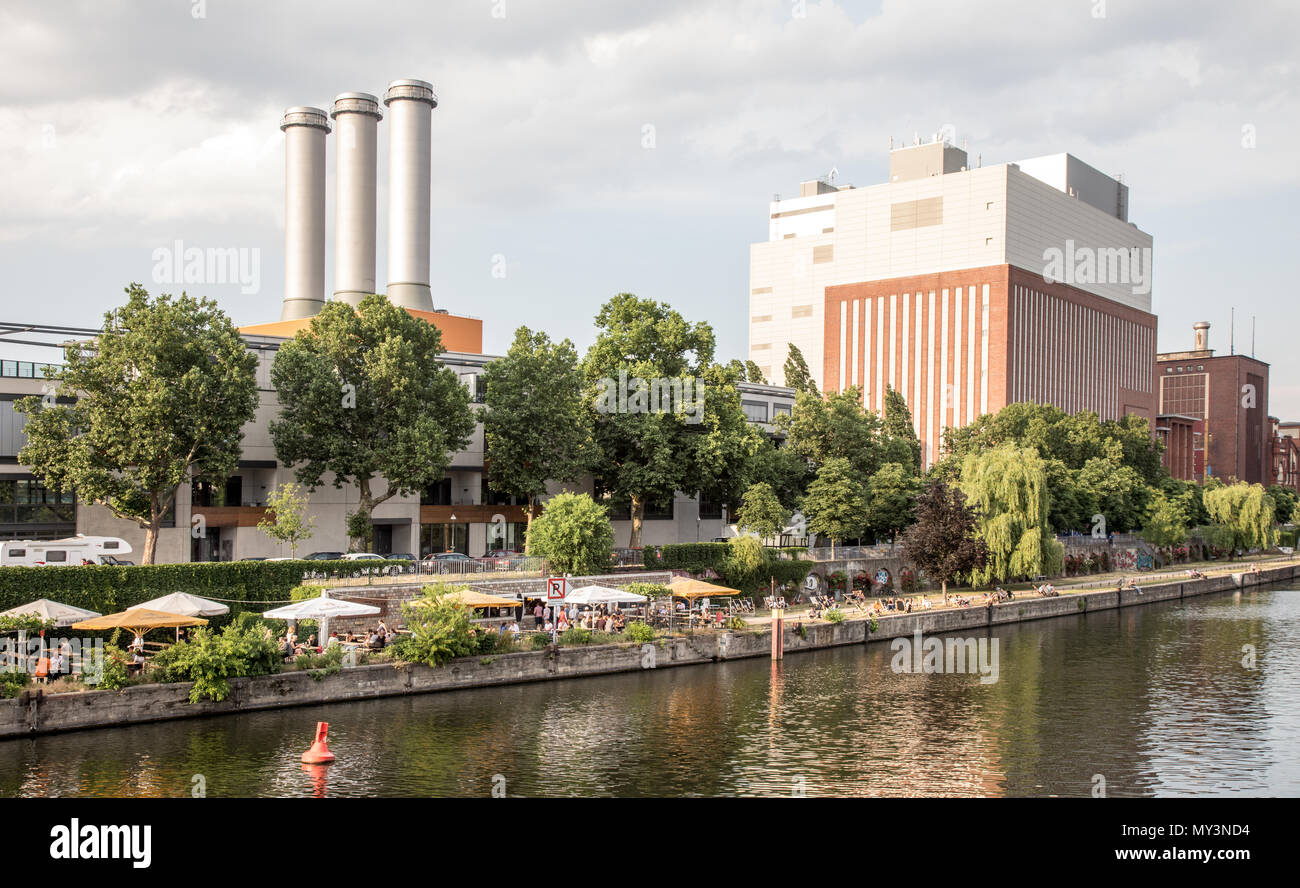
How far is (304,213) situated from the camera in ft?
281

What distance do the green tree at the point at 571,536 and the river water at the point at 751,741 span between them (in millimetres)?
8763

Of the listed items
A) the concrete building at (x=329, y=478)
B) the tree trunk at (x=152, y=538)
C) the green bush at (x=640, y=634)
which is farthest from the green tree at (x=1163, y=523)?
the tree trunk at (x=152, y=538)

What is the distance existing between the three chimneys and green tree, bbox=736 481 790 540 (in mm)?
33033

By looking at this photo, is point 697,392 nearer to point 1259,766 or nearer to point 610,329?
point 610,329

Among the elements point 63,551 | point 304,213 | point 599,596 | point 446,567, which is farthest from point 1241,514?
point 63,551

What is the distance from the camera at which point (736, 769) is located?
27469 mm

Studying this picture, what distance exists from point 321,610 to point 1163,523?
3341 inches

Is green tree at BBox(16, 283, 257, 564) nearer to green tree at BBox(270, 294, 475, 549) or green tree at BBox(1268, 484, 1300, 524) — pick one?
green tree at BBox(270, 294, 475, 549)

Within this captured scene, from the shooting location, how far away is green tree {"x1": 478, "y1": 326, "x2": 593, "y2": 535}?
5816 cm

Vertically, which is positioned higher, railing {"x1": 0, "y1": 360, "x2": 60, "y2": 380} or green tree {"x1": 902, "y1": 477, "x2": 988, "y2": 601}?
railing {"x1": 0, "y1": 360, "x2": 60, "y2": 380}

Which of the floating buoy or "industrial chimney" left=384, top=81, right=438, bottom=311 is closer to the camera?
the floating buoy

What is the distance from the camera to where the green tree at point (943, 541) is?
6222 cm

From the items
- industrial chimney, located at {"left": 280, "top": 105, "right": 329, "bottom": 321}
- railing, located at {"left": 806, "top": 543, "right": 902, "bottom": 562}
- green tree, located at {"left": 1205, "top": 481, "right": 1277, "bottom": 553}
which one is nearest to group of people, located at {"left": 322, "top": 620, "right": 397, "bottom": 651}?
railing, located at {"left": 806, "top": 543, "right": 902, "bottom": 562}
